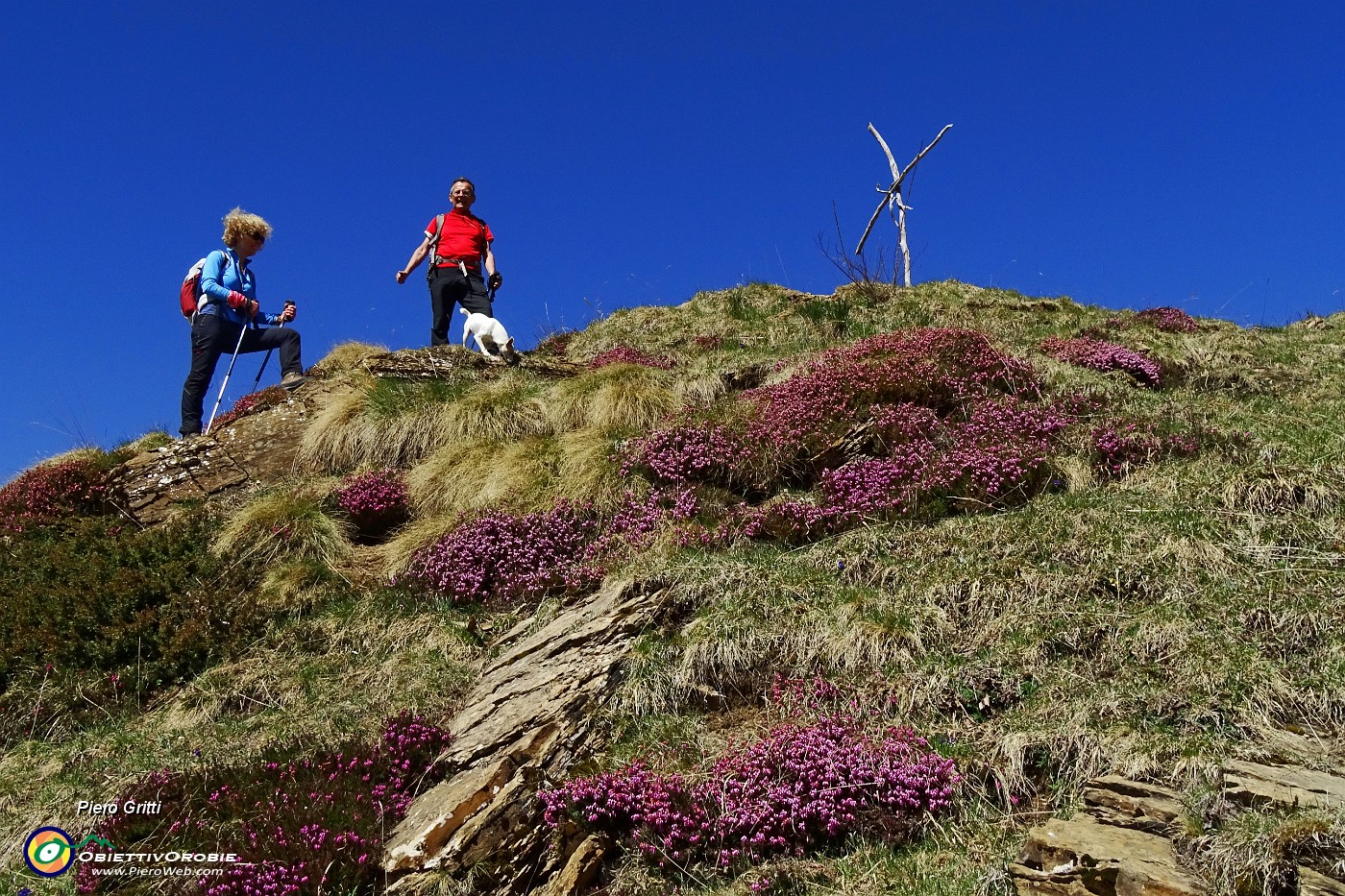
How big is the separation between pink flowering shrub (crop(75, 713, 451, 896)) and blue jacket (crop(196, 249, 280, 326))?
6886 mm

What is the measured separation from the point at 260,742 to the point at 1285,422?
9005 mm

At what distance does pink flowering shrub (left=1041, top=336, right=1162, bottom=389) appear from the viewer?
10414mm

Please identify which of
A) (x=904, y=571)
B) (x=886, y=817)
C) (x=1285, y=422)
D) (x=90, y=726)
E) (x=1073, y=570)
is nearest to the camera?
(x=886, y=817)

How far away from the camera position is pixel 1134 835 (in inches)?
146

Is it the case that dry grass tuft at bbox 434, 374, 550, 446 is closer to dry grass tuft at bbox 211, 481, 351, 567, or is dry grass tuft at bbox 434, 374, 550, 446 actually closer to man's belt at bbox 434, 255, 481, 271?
dry grass tuft at bbox 211, 481, 351, 567

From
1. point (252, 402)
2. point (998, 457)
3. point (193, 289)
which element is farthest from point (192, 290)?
point (998, 457)

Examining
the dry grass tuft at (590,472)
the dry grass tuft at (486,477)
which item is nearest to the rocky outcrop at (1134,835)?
the dry grass tuft at (590,472)

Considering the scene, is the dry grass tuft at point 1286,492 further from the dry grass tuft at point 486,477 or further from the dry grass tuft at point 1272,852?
the dry grass tuft at point 486,477

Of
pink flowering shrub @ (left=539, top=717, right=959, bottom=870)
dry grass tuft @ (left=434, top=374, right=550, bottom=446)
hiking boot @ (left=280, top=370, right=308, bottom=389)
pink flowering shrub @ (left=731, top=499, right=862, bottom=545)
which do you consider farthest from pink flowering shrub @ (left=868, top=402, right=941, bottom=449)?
hiking boot @ (left=280, top=370, right=308, bottom=389)

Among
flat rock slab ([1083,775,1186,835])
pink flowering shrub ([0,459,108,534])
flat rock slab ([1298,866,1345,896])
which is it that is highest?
pink flowering shrub ([0,459,108,534])

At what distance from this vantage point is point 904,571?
21.3 ft

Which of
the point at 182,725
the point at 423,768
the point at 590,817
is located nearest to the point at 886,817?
the point at 590,817

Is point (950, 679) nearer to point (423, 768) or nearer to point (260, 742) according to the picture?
point (423, 768)

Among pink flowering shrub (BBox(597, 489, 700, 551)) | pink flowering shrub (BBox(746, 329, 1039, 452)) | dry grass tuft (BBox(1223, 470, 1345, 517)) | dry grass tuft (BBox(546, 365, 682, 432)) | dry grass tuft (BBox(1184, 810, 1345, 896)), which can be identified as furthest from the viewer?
dry grass tuft (BBox(546, 365, 682, 432))
